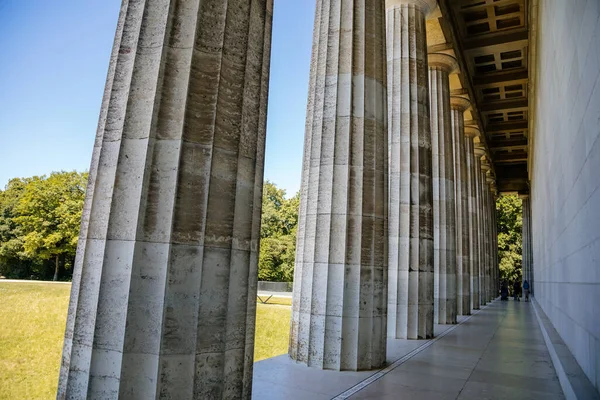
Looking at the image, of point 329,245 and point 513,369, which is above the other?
point 329,245

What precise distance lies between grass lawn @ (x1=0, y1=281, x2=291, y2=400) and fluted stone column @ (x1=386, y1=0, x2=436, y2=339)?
21.0 metres

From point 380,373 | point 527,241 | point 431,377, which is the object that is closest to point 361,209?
point 380,373

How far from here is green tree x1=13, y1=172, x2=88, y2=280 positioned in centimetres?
1961

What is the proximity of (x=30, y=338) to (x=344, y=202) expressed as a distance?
22786mm

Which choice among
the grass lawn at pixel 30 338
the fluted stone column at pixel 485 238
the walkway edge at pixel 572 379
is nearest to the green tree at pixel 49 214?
the grass lawn at pixel 30 338

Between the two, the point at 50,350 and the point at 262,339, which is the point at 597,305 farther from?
the point at 262,339

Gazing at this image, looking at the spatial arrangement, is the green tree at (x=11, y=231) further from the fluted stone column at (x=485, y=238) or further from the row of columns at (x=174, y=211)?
the fluted stone column at (x=485, y=238)

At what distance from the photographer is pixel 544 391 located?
11.0 m

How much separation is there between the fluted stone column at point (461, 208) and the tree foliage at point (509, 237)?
209 feet

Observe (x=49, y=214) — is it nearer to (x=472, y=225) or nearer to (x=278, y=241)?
(x=472, y=225)

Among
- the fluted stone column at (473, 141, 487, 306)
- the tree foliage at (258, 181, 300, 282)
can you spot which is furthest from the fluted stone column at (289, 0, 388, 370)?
the tree foliage at (258, 181, 300, 282)

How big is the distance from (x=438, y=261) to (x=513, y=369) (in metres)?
15.0

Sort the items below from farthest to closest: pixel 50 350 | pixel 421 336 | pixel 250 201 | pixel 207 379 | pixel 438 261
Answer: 1. pixel 438 261
2. pixel 50 350
3. pixel 421 336
4. pixel 250 201
5. pixel 207 379

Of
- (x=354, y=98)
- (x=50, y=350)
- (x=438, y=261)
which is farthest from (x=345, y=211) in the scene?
(x=50, y=350)
